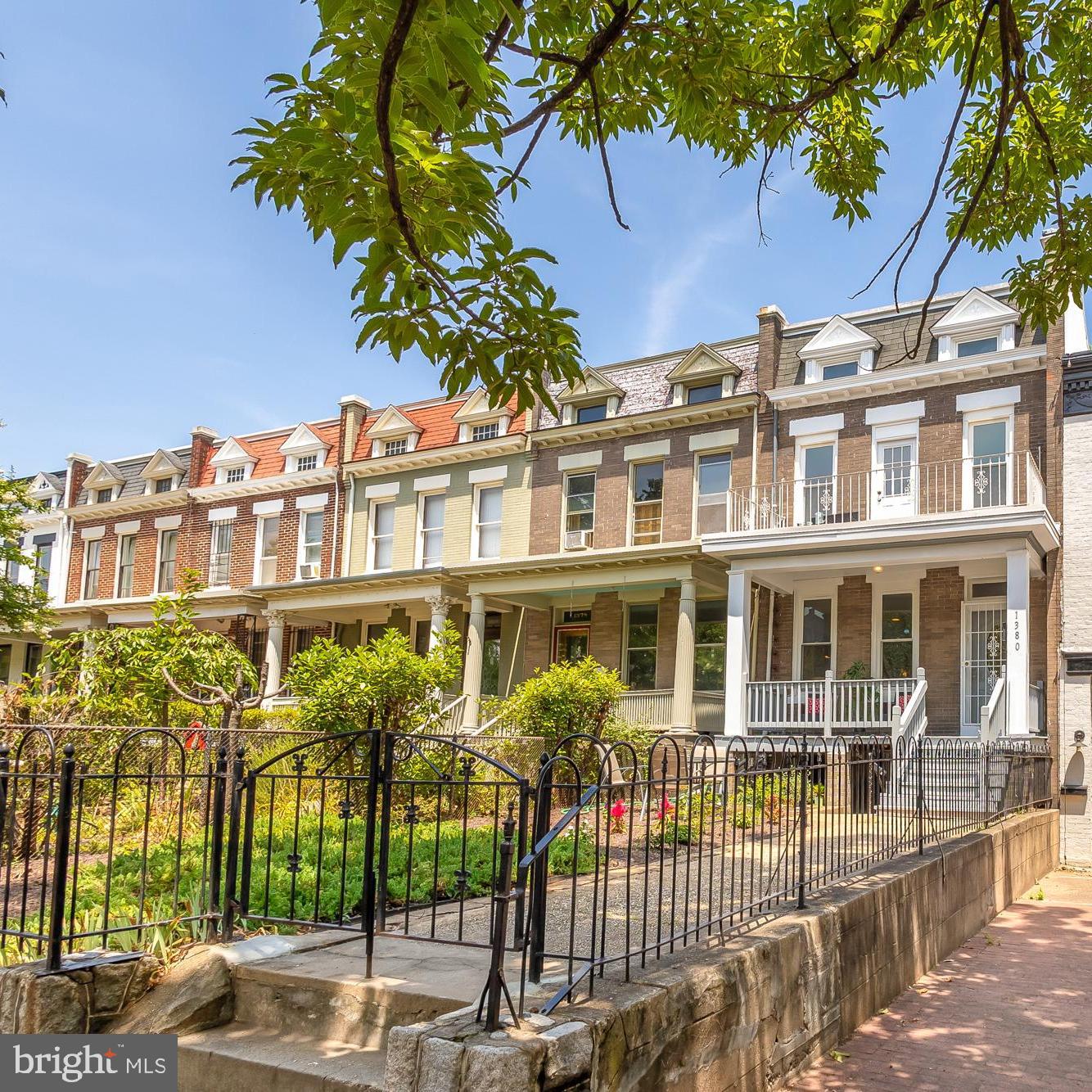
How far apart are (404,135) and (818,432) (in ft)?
58.9

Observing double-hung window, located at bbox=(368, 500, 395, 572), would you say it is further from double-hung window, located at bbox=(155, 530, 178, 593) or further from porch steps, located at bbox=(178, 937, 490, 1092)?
porch steps, located at bbox=(178, 937, 490, 1092)

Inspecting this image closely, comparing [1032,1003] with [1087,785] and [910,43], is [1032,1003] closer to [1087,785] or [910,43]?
[910,43]

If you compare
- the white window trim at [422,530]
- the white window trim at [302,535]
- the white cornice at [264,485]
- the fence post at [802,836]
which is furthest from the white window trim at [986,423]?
the white window trim at [302,535]

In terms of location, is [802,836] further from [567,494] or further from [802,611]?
[567,494]

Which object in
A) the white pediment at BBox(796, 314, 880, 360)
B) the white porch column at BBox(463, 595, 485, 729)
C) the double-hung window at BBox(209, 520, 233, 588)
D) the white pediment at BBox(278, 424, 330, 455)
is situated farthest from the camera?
the double-hung window at BBox(209, 520, 233, 588)

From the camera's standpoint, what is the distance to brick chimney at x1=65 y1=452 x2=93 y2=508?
34.1 metres

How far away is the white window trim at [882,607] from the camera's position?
19094mm

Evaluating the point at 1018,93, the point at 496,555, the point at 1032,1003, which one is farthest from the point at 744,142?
the point at 496,555

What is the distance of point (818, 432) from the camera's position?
2058 cm

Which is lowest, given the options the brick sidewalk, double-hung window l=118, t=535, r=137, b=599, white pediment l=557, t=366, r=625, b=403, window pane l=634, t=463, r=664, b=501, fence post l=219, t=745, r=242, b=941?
the brick sidewalk

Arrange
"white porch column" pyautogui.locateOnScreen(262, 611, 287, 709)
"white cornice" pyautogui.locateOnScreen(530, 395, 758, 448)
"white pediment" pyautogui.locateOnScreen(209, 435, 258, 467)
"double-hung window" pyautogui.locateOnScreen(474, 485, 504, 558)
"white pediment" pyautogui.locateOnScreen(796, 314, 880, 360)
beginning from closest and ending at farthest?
"white pediment" pyautogui.locateOnScreen(796, 314, 880, 360), "white cornice" pyautogui.locateOnScreen(530, 395, 758, 448), "white porch column" pyautogui.locateOnScreen(262, 611, 287, 709), "double-hung window" pyautogui.locateOnScreen(474, 485, 504, 558), "white pediment" pyautogui.locateOnScreen(209, 435, 258, 467)

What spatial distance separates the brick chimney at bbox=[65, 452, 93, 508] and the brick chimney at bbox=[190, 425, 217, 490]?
5.05 m

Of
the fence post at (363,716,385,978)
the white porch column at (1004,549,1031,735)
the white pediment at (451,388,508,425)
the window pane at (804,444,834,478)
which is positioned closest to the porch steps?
the fence post at (363,716,385,978)

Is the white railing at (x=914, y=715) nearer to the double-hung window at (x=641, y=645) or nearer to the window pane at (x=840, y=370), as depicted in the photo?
the double-hung window at (x=641, y=645)
